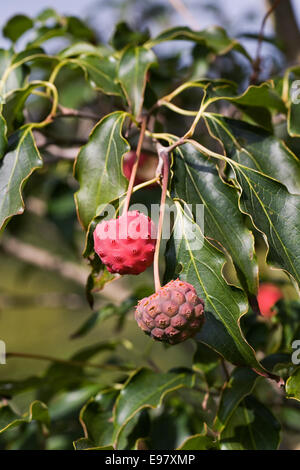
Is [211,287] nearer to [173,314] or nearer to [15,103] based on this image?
[173,314]

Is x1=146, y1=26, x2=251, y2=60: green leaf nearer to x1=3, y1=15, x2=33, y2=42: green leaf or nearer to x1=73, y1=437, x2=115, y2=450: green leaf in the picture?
x1=3, y1=15, x2=33, y2=42: green leaf

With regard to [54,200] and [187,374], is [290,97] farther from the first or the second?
[54,200]

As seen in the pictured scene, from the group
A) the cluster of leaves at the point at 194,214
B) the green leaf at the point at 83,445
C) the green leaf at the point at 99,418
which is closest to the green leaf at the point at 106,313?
the cluster of leaves at the point at 194,214

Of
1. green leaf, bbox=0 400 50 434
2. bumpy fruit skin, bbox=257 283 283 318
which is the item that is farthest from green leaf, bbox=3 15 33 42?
bumpy fruit skin, bbox=257 283 283 318

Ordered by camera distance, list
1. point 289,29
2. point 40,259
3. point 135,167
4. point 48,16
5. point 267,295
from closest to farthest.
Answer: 1. point 135,167
2. point 48,16
3. point 289,29
4. point 267,295
5. point 40,259

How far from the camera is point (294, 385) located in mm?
690

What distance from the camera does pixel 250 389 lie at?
805 millimetres

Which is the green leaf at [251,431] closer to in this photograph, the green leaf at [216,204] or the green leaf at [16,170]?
the green leaf at [216,204]

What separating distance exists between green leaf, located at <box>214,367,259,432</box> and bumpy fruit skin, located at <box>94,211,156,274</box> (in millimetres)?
271

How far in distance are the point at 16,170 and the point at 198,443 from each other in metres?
0.49

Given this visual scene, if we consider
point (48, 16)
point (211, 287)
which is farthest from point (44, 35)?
point (211, 287)

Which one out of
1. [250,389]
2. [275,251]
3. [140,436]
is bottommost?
[140,436]
